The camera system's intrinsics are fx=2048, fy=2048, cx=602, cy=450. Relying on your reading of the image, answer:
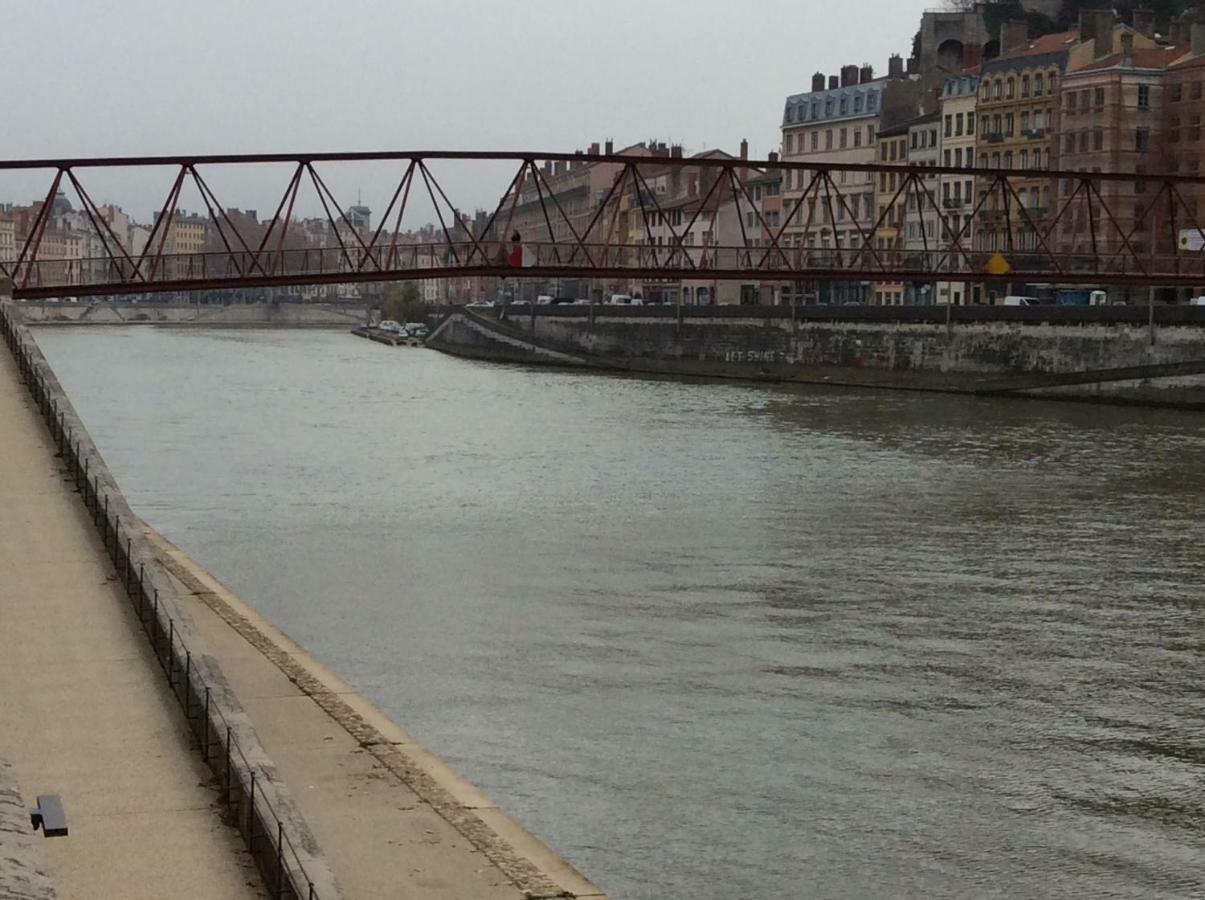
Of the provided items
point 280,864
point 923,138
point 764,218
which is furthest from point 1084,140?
point 280,864

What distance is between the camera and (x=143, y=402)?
198 ft

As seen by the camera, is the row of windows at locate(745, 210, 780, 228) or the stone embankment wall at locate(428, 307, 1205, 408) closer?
the stone embankment wall at locate(428, 307, 1205, 408)

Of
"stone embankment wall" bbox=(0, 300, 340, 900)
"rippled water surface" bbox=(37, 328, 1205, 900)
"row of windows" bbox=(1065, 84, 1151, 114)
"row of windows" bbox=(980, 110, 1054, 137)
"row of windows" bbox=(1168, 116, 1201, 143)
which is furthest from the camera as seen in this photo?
"row of windows" bbox=(980, 110, 1054, 137)

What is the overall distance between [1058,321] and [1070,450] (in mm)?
20481

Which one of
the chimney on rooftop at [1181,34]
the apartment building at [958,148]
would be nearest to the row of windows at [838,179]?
the apartment building at [958,148]

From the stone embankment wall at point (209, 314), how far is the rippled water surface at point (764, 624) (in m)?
119

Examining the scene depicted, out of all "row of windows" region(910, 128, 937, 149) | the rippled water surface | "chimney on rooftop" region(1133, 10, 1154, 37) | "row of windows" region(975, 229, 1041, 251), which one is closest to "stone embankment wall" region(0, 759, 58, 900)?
the rippled water surface

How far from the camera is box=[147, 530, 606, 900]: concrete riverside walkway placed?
12.2m

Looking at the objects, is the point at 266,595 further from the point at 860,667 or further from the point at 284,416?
the point at 284,416

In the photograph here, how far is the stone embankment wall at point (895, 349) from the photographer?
61969mm

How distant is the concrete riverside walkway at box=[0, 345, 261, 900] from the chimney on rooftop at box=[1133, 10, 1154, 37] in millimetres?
80825

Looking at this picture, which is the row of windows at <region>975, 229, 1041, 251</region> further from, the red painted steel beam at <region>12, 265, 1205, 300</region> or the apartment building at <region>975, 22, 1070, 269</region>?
the red painted steel beam at <region>12, 265, 1205, 300</region>

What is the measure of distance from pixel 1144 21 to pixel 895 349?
27.2 m

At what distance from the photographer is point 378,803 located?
13.9m
